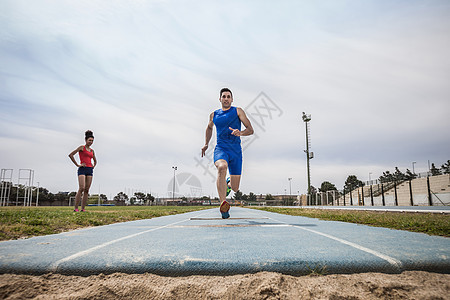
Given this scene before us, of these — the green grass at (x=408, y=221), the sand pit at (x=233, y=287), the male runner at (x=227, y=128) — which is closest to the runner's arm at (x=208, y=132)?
the male runner at (x=227, y=128)

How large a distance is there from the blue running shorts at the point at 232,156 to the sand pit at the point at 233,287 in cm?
363

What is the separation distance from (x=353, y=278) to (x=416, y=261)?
1.72 feet

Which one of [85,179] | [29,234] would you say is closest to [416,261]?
[29,234]

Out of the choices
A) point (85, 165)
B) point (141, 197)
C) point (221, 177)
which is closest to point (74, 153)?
point (85, 165)

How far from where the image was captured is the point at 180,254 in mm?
1890

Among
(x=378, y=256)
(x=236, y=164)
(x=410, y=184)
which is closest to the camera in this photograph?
(x=378, y=256)

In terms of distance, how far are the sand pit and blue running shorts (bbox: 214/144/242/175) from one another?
3.63 metres

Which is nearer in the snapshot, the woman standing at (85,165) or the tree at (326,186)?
the woman standing at (85,165)

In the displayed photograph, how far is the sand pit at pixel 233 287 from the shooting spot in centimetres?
144

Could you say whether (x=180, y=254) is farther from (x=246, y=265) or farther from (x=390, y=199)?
(x=390, y=199)

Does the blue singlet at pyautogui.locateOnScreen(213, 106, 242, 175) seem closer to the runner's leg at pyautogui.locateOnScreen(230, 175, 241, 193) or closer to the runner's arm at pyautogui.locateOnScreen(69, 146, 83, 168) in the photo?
the runner's leg at pyautogui.locateOnScreen(230, 175, 241, 193)

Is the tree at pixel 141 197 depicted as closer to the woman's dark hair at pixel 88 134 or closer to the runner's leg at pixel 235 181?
the woman's dark hair at pixel 88 134

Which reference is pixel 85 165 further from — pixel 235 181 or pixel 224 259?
pixel 224 259

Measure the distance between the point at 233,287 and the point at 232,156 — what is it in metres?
3.98
